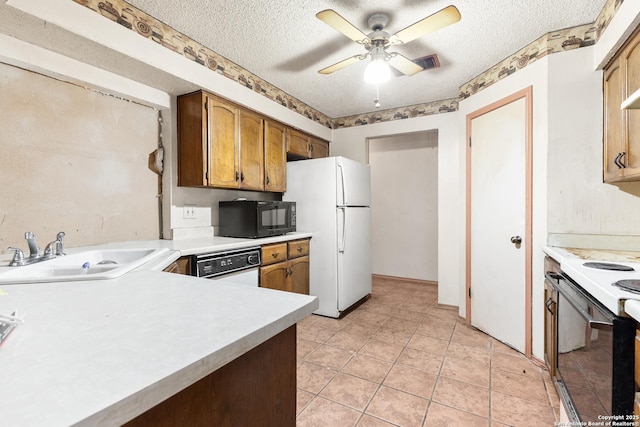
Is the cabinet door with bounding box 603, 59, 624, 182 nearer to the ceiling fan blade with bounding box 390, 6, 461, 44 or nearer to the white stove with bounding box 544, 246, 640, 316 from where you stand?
the white stove with bounding box 544, 246, 640, 316

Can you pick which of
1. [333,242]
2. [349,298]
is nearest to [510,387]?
[349,298]

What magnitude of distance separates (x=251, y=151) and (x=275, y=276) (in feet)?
3.84

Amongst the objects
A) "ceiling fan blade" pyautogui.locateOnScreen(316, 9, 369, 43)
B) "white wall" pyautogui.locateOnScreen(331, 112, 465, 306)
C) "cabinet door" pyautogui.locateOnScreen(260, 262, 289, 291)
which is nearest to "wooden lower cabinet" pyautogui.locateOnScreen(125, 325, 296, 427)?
"ceiling fan blade" pyautogui.locateOnScreen(316, 9, 369, 43)

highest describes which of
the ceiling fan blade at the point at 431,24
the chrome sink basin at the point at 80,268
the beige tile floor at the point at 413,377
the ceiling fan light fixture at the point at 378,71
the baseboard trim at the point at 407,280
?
the ceiling fan blade at the point at 431,24

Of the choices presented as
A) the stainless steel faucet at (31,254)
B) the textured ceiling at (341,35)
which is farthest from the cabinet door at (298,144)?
the stainless steel faucet at (31,254)

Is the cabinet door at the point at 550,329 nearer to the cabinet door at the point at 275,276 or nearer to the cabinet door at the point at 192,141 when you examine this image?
the cabinet door at the point at 275,276

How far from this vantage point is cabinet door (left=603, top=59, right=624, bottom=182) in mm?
1697

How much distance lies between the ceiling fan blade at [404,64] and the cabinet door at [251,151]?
1327 mm

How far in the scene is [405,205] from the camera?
4559 millimetres

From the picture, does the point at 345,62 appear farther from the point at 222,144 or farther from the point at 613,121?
the point at 613,121

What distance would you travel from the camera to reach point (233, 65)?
255 centimetres

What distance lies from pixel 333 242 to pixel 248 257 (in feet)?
3.23

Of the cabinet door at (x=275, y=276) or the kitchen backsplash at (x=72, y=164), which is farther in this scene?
the cabinet door at (x=275, y=276)

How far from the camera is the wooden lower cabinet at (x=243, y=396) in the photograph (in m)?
0.53
